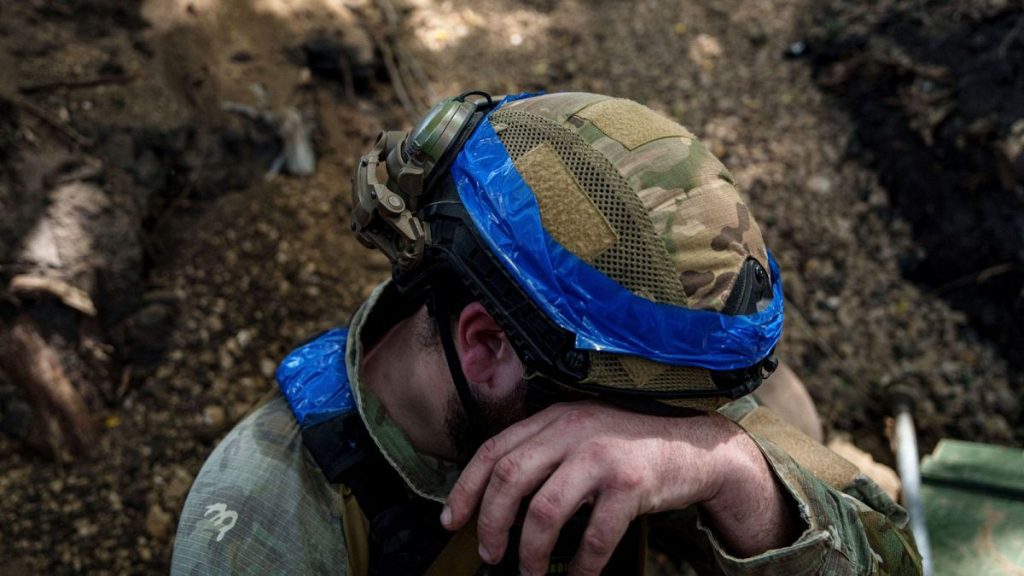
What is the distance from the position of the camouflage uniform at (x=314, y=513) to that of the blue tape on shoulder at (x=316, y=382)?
0.06 meters

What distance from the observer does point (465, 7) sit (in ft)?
19.9

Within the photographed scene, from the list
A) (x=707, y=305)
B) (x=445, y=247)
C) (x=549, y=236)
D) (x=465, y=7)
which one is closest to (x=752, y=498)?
(x=707, y=305)

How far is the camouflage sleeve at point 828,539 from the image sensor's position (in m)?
1.86

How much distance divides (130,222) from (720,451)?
3.11 m

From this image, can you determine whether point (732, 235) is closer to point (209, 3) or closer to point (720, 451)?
point (720, 451)

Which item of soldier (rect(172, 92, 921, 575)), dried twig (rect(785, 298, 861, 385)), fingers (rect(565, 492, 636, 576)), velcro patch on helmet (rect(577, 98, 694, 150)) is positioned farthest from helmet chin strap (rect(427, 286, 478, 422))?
dried twig (rect(785, 298, 861, 385))

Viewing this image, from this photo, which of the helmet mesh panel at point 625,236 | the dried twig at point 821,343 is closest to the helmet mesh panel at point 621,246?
the helmet mesh panel at point 625,236

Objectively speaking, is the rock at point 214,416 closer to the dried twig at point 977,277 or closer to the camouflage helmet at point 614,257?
the camouflage helmet at point 614,257

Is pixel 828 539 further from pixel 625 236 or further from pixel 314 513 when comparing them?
pixel 314 513

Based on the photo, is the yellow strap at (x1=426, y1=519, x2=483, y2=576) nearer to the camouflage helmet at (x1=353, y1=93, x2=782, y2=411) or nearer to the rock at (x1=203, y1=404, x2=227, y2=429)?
the camouflage helmet at (x1=353, y1=93, x2=782, y2=411)

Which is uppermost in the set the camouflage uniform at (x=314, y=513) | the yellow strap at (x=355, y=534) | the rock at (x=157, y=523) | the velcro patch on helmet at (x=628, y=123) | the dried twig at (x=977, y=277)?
the velcro patch on helmet at (x=628, y=123)

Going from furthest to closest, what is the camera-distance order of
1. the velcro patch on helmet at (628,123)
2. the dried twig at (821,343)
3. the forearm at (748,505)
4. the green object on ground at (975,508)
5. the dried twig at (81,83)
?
1. the dried twig at (821,343)
2. the dried twig at (81,83)
3. the green object on ground at (975,508)
4. the forearm at (748,505)
5. the velcro patch on helmet at (628,123)

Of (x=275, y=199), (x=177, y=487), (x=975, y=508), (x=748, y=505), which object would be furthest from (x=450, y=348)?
(x=275, y=199)

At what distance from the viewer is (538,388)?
178 centimetres
